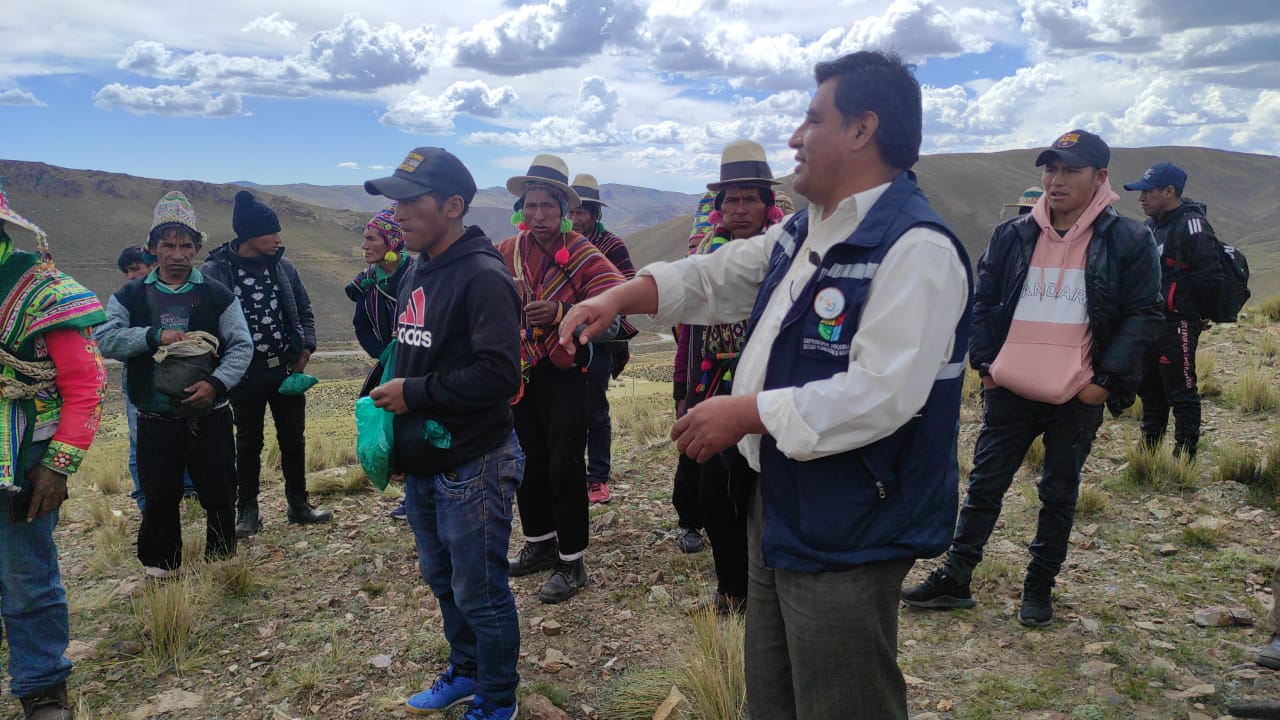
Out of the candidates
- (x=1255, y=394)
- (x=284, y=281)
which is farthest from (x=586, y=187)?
(x=1255, y=394)

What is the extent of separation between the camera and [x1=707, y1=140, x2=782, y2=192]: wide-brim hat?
13.8 feet

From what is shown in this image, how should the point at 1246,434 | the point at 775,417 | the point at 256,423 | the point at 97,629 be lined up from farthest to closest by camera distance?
the point at 1246,434 → the point at 256,423 → the point at 97,629 → the point at 775,417

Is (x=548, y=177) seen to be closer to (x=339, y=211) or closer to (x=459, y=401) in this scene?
(x=459, y=401)

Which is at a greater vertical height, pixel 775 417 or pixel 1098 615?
pixel 775 417

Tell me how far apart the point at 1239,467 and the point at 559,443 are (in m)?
5.32

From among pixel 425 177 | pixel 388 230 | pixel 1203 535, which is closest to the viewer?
pixel 425 177

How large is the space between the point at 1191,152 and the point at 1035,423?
557ft

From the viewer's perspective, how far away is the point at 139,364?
447cm

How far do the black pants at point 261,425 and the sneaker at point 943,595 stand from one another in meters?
4.43

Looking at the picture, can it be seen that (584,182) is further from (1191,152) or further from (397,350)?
(1191,152)

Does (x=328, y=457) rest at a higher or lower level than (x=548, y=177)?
lower

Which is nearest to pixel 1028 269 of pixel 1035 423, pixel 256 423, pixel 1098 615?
pixel 1035 423

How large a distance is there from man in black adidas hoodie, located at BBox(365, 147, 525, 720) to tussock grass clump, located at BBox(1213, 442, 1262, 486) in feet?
18.8

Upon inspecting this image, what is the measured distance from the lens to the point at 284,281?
226 inches
